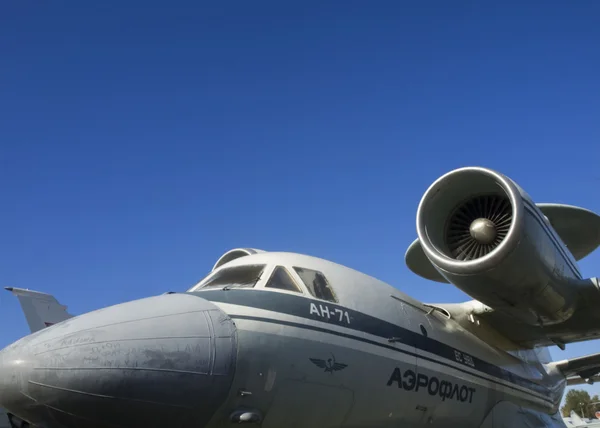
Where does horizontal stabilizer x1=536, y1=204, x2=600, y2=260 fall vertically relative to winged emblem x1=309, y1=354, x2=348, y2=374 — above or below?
above

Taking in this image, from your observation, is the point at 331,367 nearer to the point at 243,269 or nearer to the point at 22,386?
the point at 243,269

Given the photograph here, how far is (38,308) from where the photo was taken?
58.8 ft

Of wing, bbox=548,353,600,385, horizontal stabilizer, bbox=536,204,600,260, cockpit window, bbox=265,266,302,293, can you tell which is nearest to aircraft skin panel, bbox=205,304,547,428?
cockpit window, bbox=265,266,302,293

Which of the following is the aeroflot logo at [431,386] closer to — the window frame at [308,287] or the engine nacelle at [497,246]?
the window frame at [308,287]

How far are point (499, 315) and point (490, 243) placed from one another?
6.72ft

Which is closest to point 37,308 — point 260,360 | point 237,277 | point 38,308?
point 38,308

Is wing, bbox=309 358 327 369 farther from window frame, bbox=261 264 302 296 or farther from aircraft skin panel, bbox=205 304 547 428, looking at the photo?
window frame, bbox=261 264 302 296

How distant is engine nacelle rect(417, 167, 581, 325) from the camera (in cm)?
670

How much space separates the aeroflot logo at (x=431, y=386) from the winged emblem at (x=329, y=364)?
0.88 metres

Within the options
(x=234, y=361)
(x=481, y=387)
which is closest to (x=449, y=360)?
(x=481, y=387)

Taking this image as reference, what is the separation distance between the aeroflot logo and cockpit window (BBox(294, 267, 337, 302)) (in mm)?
1151

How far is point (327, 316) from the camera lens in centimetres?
546

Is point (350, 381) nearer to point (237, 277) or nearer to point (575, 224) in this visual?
point (237, 277)

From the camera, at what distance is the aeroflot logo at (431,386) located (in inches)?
236
